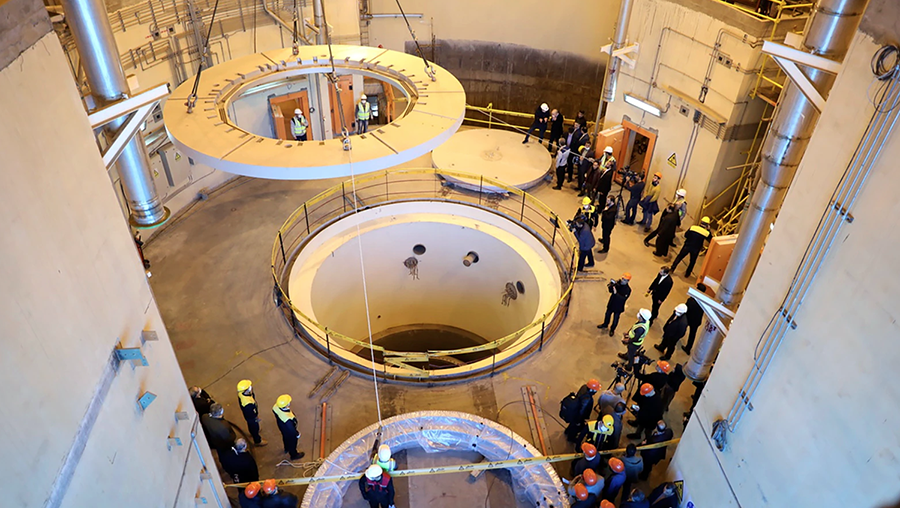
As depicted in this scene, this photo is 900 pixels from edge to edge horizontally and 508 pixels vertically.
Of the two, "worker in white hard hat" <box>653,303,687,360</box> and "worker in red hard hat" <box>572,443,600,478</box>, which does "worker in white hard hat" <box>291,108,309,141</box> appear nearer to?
"worker in white hard hat" <box>653,303,687,360</box>

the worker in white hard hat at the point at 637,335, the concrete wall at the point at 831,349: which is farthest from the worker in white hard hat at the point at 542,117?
the concrete wall at the point at 831,349

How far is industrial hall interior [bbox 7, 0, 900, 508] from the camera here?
14.0ft

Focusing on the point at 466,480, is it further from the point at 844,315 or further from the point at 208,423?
the point at 844,315

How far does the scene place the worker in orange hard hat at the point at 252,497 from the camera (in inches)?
287

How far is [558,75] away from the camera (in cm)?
1844

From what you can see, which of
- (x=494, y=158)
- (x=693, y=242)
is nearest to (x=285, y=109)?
(x=494, y=158)

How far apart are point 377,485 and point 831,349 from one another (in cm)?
533

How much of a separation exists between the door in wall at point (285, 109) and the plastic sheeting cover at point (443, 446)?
31.3ft

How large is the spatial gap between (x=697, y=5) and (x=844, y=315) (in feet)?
30.5

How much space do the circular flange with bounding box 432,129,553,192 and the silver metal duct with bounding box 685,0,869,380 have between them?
6903 mm

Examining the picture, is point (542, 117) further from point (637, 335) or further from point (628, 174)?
point (637, 335)

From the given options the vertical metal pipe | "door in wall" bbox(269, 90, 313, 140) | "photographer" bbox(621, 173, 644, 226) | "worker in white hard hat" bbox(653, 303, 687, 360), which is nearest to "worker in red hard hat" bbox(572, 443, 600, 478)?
"worker in white hard hat" bbox(653, 303, 687, 360)

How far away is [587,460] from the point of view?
791cm

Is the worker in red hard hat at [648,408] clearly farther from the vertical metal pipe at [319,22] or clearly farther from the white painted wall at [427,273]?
the vertical metal pipe at [319,22]
